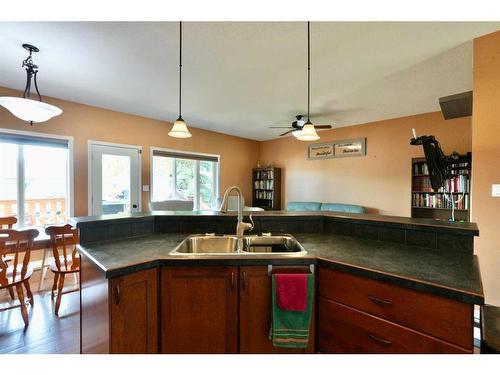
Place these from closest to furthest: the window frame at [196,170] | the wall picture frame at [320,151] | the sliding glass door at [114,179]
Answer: the sliding glass door at [114,179]
the window frame at [196,170]
the wall picture frame at [320,151]

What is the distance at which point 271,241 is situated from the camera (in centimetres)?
182

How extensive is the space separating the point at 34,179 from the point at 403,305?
15.2 feet

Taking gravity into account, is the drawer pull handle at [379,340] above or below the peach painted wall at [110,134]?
below

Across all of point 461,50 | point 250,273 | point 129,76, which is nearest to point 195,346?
point 250,273

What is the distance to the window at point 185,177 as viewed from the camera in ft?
15.6

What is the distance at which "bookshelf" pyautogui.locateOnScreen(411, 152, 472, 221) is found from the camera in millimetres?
3570

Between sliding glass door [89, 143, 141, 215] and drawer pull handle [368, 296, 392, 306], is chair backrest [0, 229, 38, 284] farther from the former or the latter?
drawer pull handle [368, 296, 392, 306]

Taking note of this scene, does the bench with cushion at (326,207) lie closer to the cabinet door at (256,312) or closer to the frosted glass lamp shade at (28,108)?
the cabinet door at (256,312)

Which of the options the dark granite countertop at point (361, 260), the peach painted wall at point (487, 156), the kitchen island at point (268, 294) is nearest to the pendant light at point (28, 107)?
the kitchen island at point (268, 294)

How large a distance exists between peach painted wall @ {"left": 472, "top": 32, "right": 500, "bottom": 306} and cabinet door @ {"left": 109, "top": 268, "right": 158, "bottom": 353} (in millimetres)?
2717

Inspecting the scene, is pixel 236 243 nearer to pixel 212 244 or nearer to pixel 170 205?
pixel 212 244

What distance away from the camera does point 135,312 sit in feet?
3.89
